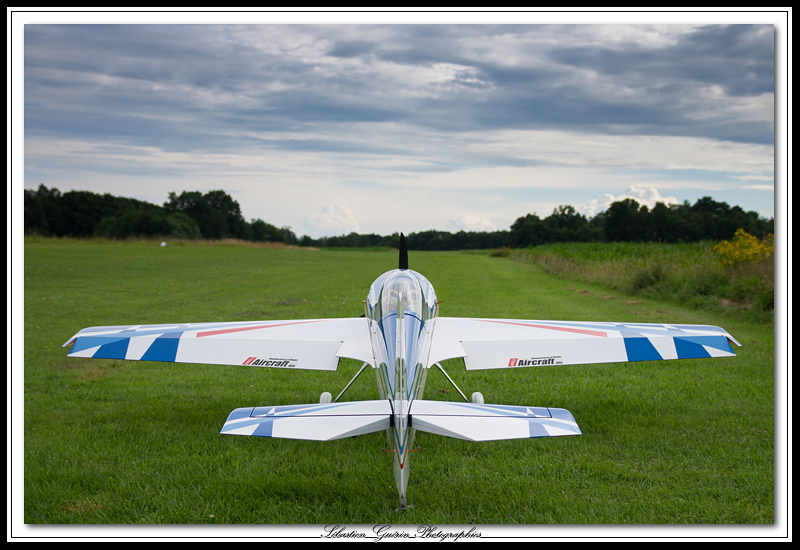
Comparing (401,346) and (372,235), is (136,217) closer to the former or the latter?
(372,235)

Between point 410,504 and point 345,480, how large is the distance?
60cm

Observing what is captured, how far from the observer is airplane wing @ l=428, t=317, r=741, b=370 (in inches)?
184

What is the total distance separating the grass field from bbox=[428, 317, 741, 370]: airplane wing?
0.75 metres

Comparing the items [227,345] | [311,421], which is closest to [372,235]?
[227,345]

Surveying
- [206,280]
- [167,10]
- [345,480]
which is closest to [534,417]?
[345,480]

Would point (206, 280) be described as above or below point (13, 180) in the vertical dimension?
below

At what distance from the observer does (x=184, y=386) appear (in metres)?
6.17

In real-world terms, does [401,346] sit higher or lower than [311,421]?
higher

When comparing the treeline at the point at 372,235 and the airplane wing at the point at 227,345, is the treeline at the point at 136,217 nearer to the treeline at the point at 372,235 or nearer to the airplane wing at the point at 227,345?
the treeline at the point at 372,235

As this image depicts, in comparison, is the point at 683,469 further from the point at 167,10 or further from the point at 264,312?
the point at 264,312

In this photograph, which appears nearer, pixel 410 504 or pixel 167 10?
pixel 410 504

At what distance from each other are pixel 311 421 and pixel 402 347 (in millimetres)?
883

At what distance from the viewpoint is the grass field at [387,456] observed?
3279 millimetres

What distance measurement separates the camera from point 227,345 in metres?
4.86
